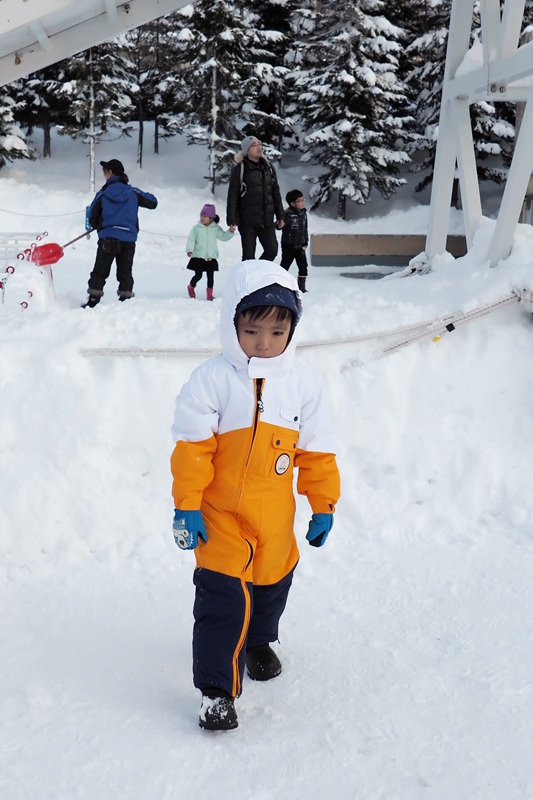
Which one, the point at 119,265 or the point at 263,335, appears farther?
the point at 119,265

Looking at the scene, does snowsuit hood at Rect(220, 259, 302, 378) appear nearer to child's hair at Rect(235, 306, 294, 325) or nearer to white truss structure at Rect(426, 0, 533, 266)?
child's hair at Rect(235, 306, 294, 325)

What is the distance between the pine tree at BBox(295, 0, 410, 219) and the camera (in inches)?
766

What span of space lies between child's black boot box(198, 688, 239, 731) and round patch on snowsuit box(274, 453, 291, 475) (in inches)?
30.1

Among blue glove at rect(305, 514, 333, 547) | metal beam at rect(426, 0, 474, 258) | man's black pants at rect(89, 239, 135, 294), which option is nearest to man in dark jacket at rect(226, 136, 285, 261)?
man's black pants at rect(89, 239, 135, 294)

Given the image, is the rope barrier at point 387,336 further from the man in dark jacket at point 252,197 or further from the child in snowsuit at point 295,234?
the child in snowsuit at point 295,234

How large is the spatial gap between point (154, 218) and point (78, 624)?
17.0 meters

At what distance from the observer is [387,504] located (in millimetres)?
4148

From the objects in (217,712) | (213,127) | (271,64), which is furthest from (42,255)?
(271,64)

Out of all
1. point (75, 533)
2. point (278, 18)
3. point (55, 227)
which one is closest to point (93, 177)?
point (55, 227)

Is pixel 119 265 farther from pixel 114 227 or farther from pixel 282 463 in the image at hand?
pixel 282 463

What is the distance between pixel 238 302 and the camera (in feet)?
8.07

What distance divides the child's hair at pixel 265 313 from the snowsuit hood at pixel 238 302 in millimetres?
49

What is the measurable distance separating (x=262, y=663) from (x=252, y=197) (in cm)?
533

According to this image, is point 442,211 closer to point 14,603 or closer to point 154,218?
point 14,603
